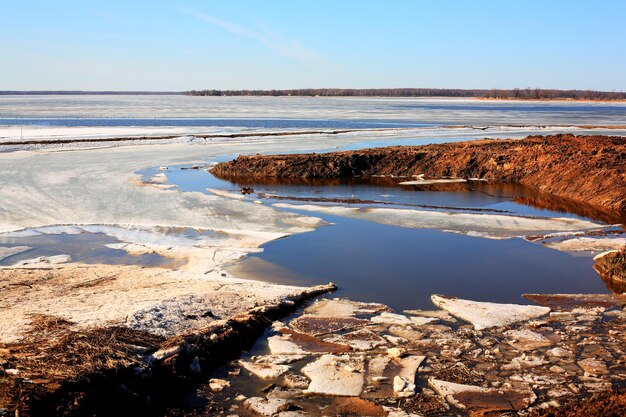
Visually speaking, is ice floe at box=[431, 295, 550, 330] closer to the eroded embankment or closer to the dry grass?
the eroded embankment

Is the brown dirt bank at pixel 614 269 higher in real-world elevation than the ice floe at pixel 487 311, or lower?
higher

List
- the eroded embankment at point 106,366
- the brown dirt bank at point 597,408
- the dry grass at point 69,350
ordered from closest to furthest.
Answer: the brown dirt bank at point 597,408 → the eroded embankment at point 106,366 → the dry grass at point 69,350

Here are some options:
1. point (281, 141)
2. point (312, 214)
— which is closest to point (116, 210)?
point (312, 214)

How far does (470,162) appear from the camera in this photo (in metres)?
23.4

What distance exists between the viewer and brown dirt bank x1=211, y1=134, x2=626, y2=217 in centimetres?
2034

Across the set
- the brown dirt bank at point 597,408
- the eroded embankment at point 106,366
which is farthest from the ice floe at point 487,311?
the eroded embankment at point 106,366

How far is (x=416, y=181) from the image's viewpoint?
21641 mm

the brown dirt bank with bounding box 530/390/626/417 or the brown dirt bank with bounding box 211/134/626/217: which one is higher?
the brown dirt bank with bounding box 211/134/626/217

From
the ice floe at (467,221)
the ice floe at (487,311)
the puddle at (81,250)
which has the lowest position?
the ice floe at (487,311)

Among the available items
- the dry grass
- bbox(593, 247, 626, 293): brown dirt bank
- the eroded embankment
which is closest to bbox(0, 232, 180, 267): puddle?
the eroded embankment

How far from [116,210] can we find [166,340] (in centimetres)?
882

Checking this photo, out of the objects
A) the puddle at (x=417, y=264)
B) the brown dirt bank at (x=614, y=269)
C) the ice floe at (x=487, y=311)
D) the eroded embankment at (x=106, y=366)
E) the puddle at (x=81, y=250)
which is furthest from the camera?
the puddle at (x=81, y=250)

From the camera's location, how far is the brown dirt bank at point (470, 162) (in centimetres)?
2034

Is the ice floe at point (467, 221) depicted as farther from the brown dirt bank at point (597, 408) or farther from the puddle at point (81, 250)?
the brown dirt bank at point (597, 408)
